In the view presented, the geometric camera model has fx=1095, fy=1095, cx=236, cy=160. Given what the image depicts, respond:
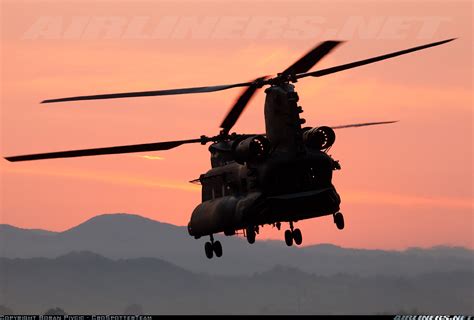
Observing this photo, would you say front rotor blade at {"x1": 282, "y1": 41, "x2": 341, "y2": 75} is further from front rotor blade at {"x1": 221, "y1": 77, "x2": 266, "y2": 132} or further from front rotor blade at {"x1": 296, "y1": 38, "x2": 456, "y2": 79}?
front rotor blade at {"x1": 221, "y1": 77, "x2": 266, "y2": 132}

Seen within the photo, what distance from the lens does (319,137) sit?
56656 mm

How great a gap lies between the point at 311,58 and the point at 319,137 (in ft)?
15.2

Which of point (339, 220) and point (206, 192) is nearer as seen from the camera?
point (339, 220)

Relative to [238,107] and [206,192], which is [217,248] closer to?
[206,192]

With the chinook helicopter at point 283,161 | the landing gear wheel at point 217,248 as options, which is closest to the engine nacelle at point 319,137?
the chinook helicopter at point 283,161

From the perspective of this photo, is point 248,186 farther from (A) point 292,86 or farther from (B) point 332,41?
(B) point 332,41

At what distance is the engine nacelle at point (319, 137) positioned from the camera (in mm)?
56562

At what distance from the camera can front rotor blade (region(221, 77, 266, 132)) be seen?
58.8 meters

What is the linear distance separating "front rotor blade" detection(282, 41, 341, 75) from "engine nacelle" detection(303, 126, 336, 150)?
321 centimetres

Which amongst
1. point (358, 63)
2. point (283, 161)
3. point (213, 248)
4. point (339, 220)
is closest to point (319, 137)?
point (283, 161)

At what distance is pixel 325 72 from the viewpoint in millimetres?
54062

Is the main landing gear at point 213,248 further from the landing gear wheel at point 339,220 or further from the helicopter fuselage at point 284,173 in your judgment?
the landing gear wheel at point 339,220

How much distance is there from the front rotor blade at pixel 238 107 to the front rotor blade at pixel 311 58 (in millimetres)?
2154

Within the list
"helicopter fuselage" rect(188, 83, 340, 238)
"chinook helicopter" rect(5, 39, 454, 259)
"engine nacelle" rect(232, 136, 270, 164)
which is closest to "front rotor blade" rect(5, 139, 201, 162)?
"chinook helicopter" rect(5, 39, 454, 259)
